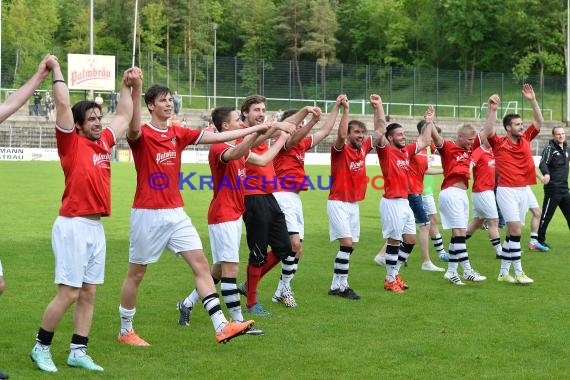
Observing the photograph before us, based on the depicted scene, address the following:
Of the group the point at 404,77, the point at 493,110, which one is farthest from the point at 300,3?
the point at 493,110

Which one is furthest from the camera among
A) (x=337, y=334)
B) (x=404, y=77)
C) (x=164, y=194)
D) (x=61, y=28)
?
(x=61, y=28)

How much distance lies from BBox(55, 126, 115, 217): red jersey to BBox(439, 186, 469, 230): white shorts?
6131 millimetres

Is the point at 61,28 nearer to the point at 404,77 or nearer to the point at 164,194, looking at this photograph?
the point at 404,77

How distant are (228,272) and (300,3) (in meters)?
82.6

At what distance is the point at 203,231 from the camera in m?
17.8

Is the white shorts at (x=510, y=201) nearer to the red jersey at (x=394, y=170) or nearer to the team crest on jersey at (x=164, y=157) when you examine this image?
the red jersey at (x=394, y=170)

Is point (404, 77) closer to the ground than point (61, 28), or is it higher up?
closer to the ground

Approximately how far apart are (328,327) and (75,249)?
9.87 ft

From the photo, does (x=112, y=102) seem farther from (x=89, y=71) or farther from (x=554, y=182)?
(x=554, y=182)

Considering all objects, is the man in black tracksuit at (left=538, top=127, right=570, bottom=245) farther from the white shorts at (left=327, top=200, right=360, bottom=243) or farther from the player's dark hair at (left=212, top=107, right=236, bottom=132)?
the player's dark hair at (left=212, top=107, right=236, bottom=132)

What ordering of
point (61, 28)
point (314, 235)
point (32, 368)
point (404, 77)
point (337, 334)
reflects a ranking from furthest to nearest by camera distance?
1. point (61, 28)
2. point (404, 77)
3. point (314, 235)
4. point (337, 334)
5. point (32, 368)

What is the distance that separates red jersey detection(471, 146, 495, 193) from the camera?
12828 mm

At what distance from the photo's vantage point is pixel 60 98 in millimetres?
7035

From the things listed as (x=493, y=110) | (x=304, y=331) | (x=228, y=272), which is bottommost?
(x=304, y=331)
